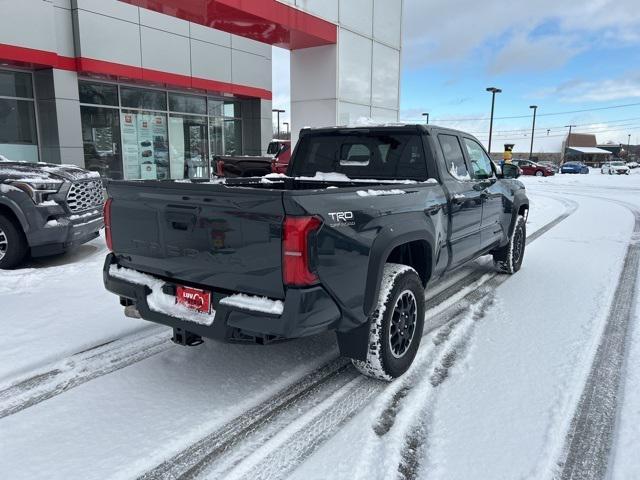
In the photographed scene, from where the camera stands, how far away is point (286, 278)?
268 centimetres

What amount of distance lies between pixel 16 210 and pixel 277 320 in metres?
5.15

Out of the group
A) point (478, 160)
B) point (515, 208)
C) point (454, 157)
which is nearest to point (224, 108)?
point (515, 208)

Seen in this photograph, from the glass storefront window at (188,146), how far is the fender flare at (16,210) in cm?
1105

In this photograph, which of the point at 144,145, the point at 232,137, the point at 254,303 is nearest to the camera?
the point at 254,303

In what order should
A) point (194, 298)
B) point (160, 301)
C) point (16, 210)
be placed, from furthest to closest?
point (16, 210)
point (160, 301)
point (194, 298)

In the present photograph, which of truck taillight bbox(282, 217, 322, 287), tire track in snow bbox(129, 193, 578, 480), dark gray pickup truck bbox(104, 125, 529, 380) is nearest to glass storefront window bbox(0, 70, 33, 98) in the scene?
dark gray pickup truck bbox(104, 125, 529, 380)

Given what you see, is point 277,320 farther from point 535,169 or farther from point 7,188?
point 535,169

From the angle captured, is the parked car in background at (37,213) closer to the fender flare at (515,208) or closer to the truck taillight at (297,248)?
the truck taillight at (297,248)

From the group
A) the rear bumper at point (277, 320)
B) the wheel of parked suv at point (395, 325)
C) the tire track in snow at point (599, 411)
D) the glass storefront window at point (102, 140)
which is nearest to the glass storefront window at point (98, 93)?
the glass storefront window at point (102, 140)

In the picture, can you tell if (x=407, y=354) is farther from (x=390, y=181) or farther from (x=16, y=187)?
(x=16, y=187)

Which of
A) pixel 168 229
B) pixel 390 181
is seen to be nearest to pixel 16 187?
pixel 168 229

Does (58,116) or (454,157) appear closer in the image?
(454,157)

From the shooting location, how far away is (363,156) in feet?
15.4

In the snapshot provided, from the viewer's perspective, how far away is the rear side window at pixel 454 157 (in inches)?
179
